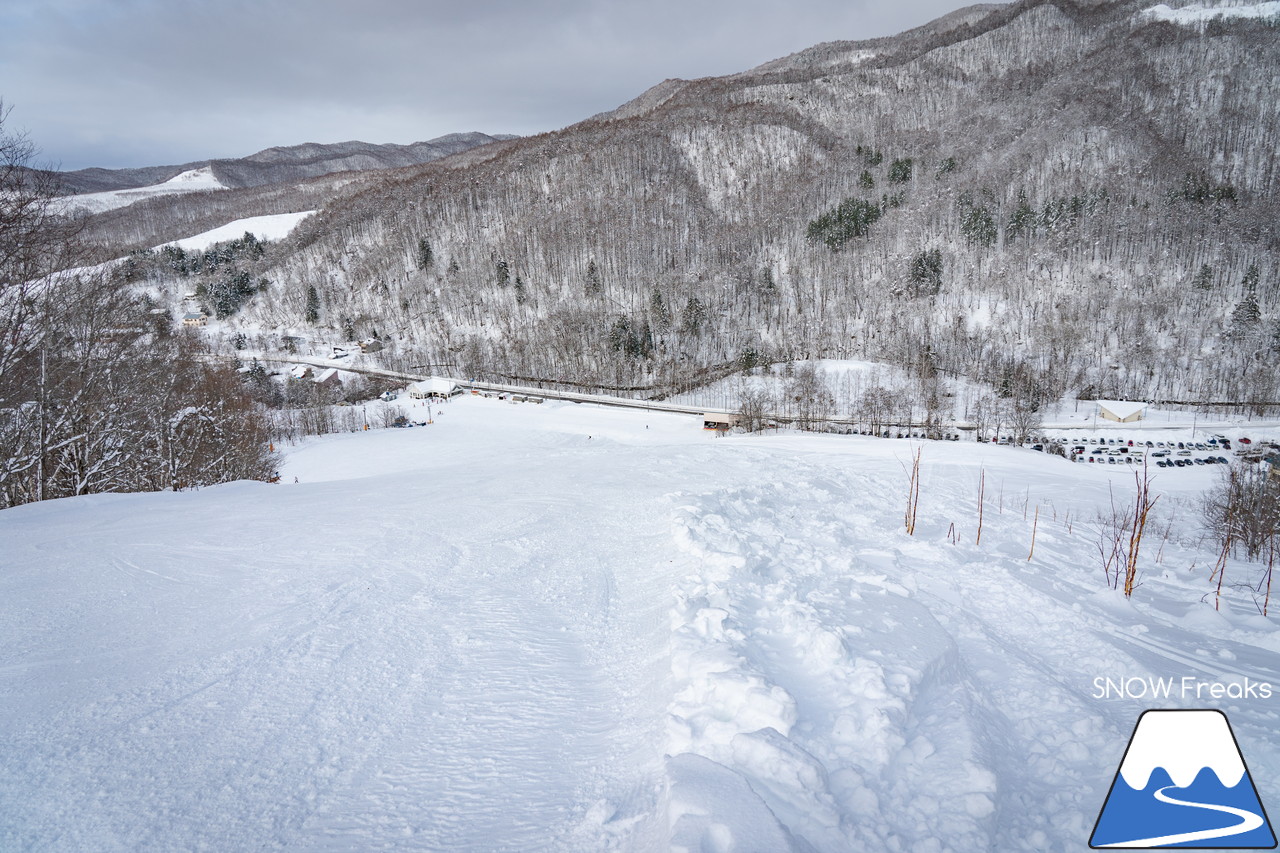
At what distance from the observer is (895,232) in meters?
Result: 92.6

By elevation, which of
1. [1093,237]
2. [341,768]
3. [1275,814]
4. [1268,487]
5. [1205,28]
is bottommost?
[1268,487]

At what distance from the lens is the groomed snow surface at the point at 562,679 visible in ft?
11.7

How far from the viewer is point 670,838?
3.14m

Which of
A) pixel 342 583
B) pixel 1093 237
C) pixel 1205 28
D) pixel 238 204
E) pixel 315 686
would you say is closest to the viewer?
pixel 315 686

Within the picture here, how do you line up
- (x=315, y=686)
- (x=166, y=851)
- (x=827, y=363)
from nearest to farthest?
1. (x=166, y=851)
2. (x=315, y=686)
3. (x=827, y=363)

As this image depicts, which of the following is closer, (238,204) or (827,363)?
(827,363)

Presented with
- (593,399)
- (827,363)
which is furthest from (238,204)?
(827,363)

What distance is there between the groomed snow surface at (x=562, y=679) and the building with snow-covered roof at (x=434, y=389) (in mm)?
56440

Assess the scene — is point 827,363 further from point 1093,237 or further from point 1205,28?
point 1205,28

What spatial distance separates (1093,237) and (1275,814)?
101839mm

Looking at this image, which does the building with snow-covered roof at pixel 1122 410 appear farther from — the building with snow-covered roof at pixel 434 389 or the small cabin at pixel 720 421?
the building with snow-covered roof at pixel 434 389

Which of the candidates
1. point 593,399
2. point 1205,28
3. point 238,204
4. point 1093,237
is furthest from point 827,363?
point 238,204

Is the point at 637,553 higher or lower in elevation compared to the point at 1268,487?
higher

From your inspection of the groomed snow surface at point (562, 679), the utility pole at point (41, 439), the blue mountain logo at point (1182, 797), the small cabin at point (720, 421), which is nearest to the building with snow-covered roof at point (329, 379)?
the small cabin at point (720, 421)
